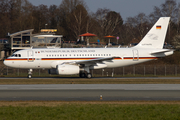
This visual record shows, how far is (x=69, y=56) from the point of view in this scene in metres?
34.5

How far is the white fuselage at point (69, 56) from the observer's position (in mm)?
34125

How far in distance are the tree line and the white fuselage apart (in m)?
46.9

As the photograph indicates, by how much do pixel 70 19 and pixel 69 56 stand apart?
59.3 metres

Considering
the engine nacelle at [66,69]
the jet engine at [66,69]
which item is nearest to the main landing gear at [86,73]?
the jet engine at [66,69]

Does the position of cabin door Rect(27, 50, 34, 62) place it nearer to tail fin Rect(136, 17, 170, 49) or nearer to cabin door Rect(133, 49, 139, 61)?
cabin door Rect(133, 49, 139, 61)

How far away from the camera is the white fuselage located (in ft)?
112

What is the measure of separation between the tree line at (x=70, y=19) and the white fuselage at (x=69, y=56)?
1847 inches

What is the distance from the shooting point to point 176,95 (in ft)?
60.6

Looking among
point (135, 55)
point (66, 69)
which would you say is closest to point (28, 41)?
point (66, 69)

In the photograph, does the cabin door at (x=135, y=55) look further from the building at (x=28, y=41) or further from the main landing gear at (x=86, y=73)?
the building at (x=28, y=41)

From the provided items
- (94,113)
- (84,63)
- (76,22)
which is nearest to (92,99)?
(94,113)

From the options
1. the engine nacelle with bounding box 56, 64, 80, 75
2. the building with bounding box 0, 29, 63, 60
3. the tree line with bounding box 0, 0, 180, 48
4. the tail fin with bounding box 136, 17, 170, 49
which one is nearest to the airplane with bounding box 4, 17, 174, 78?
the engine nacelle with bounding box 56, 64, 80, 75

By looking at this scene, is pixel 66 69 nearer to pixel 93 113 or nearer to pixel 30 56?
pixel 30 56

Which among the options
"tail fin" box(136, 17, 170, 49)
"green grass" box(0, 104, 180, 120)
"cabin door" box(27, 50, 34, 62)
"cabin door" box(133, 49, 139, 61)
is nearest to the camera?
"green grass" box(0, 104, 180, 120)
